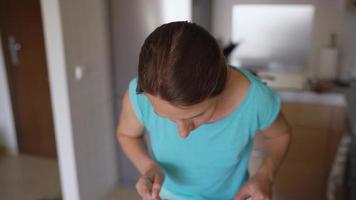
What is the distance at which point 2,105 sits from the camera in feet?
9.92

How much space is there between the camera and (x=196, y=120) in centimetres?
76

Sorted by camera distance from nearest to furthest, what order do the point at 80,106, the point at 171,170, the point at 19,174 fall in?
the point at 171,170 → the point at 80,106 → the point at 19,174

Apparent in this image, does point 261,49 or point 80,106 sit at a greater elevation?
point 261,49

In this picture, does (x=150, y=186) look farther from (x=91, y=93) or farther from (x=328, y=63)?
(x=328, y=63)

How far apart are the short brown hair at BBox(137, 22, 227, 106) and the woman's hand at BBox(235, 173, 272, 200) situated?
28cm

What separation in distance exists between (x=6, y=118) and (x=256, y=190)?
281 cm

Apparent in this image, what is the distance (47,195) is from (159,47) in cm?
224

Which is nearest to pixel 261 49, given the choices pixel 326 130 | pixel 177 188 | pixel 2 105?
pixel 326 130

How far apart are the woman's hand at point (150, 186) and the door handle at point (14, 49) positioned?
7.80 feet

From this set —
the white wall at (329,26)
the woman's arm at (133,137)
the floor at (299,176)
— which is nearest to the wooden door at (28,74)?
the floor at (299,176)

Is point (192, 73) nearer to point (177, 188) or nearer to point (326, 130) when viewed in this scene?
point (177, 188)

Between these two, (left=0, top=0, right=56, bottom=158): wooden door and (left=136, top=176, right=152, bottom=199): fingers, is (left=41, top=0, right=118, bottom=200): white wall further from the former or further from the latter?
(left=136, top=176, right=152, bottom=199): fingers

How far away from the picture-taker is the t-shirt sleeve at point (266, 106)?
859 millimetres

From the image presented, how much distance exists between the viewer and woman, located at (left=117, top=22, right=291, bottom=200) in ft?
2.03
